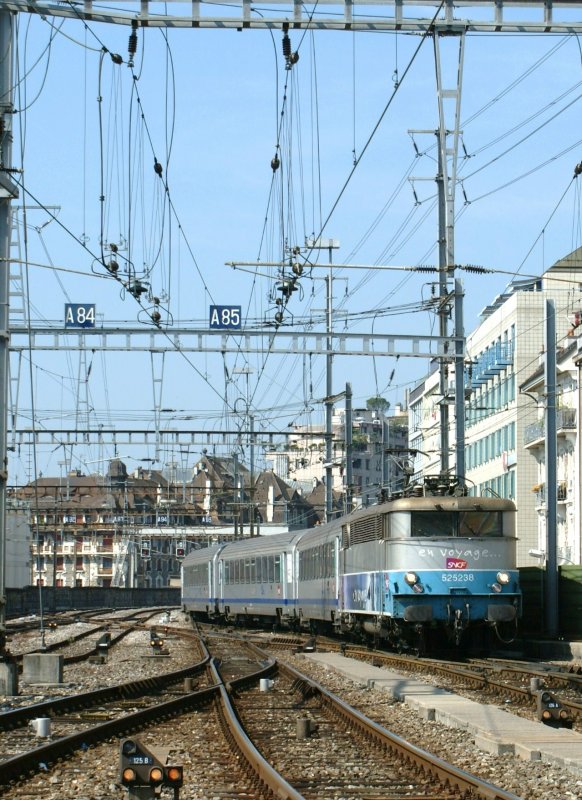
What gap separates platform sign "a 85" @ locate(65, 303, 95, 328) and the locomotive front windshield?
12672mm

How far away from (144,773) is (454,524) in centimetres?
1662

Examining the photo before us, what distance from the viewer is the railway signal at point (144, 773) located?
878 cm

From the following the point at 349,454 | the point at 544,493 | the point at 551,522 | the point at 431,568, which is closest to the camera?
the point at 431,568

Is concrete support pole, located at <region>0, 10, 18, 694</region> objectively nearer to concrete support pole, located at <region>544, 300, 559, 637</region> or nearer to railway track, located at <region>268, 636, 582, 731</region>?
railway track, located at <region>268, 636, 582, 731</region>

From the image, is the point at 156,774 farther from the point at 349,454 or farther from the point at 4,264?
the point at 349,454

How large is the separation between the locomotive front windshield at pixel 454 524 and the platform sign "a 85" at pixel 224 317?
35.7 feet

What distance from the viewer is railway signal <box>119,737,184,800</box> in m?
8.78

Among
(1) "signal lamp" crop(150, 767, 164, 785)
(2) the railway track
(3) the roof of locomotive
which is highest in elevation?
(3) the roof of locomotive

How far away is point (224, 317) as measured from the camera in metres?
34.5

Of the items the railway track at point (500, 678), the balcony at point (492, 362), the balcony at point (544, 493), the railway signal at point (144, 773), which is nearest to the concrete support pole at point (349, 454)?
the balcony at point (544, 493)

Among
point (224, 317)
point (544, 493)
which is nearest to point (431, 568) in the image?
point (224, 317)

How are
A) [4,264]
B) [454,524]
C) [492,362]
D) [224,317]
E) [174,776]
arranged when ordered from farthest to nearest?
[492,362] → [224,317] → [454,524] → [4,264] → [174,776]

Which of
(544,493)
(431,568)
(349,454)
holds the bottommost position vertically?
(431,568)

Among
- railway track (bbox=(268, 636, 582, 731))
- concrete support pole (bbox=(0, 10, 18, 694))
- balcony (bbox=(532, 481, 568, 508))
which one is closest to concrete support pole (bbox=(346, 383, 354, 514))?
balcony (bbox=(532, 481, 568, 508))
